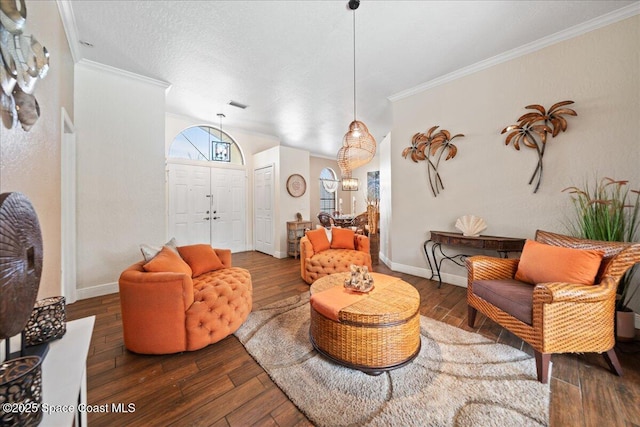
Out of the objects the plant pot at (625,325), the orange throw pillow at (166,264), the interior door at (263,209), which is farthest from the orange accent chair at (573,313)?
the interior door at (263,209)

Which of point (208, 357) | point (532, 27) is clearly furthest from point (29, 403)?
point (532, 27)

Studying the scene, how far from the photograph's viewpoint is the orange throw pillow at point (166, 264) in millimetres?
1969

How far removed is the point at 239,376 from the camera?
1655 mm

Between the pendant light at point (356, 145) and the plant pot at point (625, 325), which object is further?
the pendant light at point (356, 145)

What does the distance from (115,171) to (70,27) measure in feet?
5.13

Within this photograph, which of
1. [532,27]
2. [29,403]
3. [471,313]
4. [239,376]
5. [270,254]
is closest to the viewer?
[29,403]

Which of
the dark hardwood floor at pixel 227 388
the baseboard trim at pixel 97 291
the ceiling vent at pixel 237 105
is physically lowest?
the dark hardwood floor at pixel 227 388

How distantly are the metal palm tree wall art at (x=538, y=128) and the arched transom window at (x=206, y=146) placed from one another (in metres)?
5.28

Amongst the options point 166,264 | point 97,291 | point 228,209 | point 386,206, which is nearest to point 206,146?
point 228,209

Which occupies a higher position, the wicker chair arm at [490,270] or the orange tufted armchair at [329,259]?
the wicker chair arm at [490,270]

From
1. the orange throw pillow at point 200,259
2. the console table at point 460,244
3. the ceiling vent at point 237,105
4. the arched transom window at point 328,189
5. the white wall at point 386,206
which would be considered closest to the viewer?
the orange throw pillow at point 200,259

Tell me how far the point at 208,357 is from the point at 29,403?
4.41ft

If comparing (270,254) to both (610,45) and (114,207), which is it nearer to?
(114,207)

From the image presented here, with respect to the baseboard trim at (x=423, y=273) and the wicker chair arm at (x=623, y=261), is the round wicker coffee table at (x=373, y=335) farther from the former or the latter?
the baseboard trim at (x=423, y=273)
